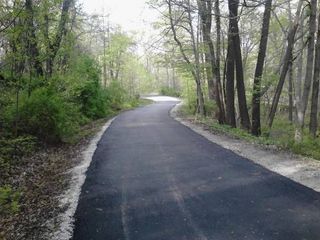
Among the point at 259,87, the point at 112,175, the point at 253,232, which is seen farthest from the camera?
the point at 259,87

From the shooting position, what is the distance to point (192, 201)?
6.54m

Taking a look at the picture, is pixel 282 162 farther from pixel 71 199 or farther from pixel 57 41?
pixel 57 41

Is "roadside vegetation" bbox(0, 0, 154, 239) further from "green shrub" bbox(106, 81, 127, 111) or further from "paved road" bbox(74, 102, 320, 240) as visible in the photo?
"green shrub" bbox(106, 81, 127, 111)

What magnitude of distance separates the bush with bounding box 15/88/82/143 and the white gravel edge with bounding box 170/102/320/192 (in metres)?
5.32

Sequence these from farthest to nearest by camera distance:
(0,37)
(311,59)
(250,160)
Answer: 1. (311,59)
2. (0,37)
3. (250,160)

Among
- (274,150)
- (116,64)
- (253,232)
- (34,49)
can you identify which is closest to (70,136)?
(34,49)

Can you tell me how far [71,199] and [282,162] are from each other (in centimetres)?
514

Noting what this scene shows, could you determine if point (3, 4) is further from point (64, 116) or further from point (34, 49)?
point (64, 116)

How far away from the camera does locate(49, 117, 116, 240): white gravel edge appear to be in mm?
5545

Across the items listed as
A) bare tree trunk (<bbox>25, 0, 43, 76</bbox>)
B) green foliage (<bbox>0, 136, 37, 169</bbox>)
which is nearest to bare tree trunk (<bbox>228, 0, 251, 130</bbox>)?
bare tree trunk (<bbox>25, 0, 43, 76</bbox>)

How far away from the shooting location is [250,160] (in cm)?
969

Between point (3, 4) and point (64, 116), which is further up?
point (3, 4)

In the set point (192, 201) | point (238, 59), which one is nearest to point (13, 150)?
point (192, 201)

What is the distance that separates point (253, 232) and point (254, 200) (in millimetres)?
1370
